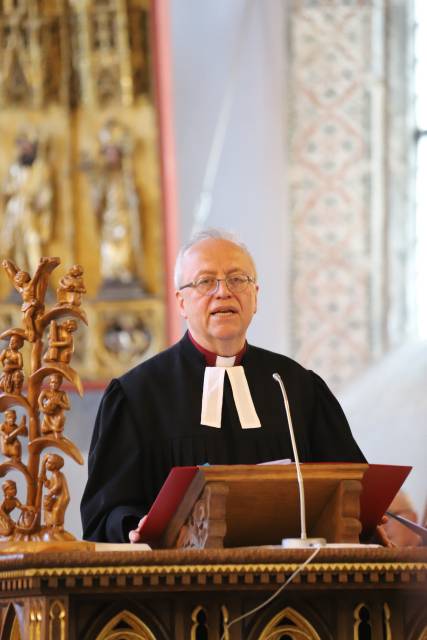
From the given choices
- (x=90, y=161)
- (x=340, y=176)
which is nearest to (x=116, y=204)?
(x=90, y=161)

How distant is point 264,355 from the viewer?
16.8 ft

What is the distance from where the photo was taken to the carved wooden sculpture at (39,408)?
3.58 meters

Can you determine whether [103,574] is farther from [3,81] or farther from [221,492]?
[3,81]

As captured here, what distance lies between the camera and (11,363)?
3.76 metres

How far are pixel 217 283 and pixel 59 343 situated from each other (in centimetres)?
115

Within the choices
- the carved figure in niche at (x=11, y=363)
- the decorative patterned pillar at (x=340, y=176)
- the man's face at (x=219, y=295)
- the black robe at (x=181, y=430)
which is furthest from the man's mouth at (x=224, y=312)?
the decorative patterned pillar at (x=340, y=176)

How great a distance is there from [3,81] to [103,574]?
7.13 metres

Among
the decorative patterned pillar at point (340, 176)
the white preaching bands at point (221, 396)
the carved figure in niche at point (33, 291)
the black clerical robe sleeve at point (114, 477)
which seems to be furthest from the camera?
the decorative patterned pillar at point (340, 176)

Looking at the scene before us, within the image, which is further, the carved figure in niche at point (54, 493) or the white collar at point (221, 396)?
the white collar at point (221, 396)

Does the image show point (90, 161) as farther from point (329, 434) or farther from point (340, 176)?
point (329, 434)

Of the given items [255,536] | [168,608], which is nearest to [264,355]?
[255,536]

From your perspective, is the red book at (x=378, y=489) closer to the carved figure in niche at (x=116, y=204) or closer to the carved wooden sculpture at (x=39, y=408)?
the carved wooden sculpture at (x=39, y=408)

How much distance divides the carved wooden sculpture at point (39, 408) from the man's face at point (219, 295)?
108 cm

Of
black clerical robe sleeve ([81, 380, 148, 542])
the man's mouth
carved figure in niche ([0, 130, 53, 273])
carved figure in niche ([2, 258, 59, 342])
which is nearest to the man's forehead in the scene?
the man's mouth
